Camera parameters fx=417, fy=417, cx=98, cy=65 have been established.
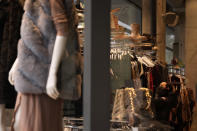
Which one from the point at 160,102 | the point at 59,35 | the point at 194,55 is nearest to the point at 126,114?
the point at 160,102

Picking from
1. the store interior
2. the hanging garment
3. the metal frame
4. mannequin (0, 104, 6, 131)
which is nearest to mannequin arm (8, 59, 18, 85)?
the hanging garment

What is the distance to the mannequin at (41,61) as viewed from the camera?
5.64 feet

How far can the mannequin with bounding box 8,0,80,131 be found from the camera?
1.72 m

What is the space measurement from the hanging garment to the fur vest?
39 mm

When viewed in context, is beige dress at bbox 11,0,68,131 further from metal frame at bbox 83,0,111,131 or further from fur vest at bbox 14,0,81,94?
metal frame at bbox 83,0,111,131

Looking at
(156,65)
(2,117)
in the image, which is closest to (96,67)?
(2,117)

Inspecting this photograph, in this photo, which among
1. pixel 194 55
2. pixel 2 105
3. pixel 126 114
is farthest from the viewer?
pixel 194 55

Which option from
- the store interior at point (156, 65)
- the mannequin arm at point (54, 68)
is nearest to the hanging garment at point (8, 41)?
the mannequin arm at point (54, 68)

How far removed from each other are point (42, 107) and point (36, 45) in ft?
0.85

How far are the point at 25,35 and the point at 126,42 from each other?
1211mm

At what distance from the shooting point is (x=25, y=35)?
1.74 meters

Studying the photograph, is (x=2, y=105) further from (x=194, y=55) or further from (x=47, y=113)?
(x=194, y=55)

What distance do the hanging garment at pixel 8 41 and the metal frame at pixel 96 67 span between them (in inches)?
11.9

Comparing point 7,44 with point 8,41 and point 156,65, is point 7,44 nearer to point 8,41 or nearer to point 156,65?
point 8,41
